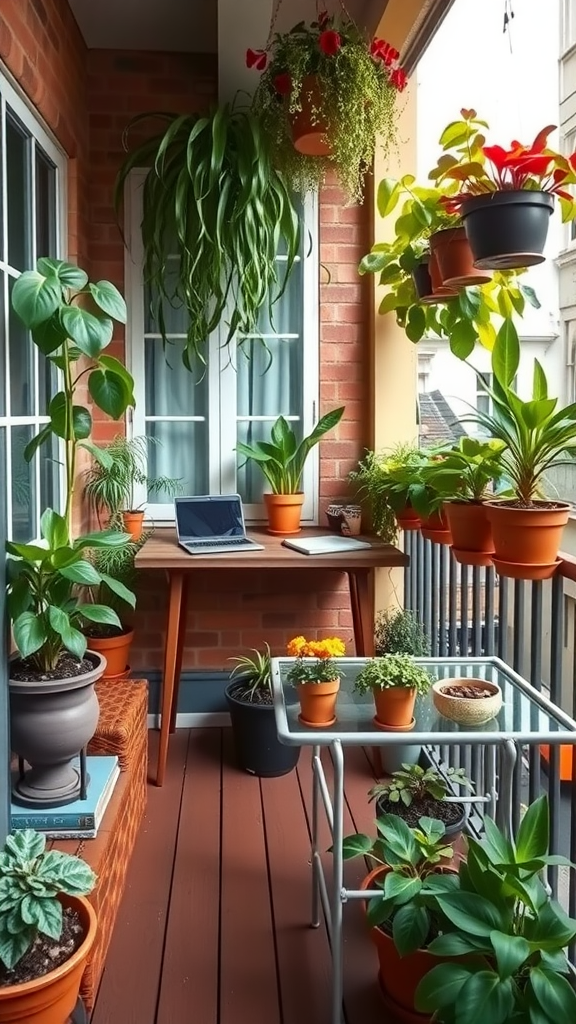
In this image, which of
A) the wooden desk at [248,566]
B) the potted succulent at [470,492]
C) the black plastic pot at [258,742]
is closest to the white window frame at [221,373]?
the wooden desk at [248,566]

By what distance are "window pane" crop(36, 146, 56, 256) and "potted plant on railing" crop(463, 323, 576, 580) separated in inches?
63.8

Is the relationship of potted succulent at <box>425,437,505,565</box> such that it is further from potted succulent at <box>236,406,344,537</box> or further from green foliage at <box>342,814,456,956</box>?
potted succulent at <box>236,406,344,537</box>

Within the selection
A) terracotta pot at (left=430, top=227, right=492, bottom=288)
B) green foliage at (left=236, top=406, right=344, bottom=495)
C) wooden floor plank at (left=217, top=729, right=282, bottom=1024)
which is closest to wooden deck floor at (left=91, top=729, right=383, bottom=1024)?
wooden floor plank at (left=217, top=729, right=282, bottom=1024)

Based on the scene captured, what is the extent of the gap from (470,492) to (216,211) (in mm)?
1447

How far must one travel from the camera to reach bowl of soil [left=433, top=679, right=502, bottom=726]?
5.56ft

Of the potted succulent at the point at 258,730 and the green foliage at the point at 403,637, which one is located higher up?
the green foliage at the point at 403,637

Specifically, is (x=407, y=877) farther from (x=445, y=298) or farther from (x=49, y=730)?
(x=445, y=298)

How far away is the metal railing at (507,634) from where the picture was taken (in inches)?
70.8

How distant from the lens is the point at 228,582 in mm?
3346

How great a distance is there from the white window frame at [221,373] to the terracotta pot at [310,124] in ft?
1.49

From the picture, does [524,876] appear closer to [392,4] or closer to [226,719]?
[226,719]

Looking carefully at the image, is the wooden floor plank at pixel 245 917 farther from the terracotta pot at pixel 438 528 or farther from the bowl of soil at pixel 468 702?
the terracotta pot at pixel 438 528

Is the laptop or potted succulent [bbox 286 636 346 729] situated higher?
the laptop

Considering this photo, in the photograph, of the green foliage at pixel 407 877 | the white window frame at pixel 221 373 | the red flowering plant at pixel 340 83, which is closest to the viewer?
the green foliage at pixel 407 877
